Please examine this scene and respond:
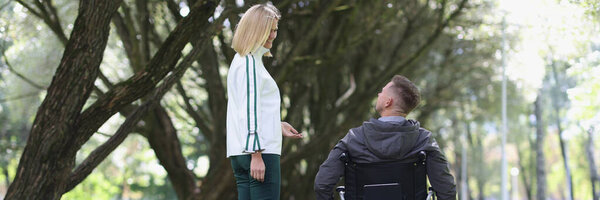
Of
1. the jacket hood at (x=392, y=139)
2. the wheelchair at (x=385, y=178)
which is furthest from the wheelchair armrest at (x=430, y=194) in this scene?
the jacket hood at (x=392, y=139)

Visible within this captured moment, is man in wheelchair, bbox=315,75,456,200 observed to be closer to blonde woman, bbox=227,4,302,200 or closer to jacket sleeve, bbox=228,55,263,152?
blonde woman, bbox=227,4,302,200

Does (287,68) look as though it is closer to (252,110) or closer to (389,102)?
(389,102)

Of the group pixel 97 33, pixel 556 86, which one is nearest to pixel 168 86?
pixel 97 33

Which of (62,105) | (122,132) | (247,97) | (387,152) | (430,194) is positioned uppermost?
(62,105)

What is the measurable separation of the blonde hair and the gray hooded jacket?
0.81m

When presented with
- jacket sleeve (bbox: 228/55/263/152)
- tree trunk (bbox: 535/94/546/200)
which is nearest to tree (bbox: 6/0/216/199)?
jacket sleeve (bbox: 228/55/263/152)

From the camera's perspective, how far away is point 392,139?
407 cm

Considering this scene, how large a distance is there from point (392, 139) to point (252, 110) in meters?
0.91

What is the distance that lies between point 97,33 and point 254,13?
3098 mm

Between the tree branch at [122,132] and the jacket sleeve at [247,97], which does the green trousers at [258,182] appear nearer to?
the jacket sleeve at [247,97]

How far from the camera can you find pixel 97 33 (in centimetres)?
636

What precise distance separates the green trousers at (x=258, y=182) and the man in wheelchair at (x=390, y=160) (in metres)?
0.45

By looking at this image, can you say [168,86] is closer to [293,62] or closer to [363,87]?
[293,62]

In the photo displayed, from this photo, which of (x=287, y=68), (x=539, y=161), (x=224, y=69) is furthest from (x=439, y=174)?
(x=539, y=161)
